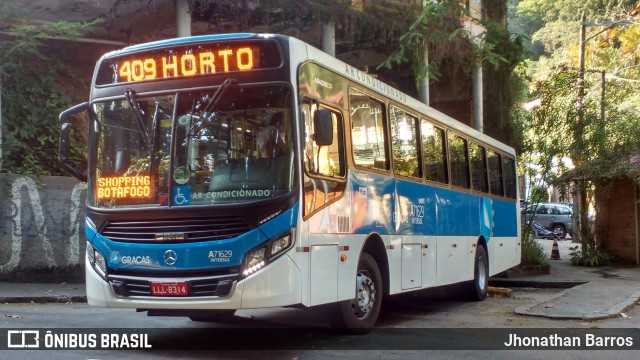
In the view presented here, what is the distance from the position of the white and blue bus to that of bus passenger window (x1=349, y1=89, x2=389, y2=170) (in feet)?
0.23

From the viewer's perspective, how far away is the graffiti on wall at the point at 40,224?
13.4 meters

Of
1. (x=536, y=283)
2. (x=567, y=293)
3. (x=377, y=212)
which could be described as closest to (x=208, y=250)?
→ (x=377, y=212)

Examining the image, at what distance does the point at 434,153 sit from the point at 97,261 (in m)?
5.87

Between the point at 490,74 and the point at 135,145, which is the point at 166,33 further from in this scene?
the point at 135,145

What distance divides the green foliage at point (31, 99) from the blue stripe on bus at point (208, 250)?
25.5 feet

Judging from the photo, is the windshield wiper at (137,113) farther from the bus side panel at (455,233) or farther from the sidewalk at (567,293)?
the sidewalk at (567,293)

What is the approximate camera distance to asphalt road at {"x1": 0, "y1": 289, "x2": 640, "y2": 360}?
751cm

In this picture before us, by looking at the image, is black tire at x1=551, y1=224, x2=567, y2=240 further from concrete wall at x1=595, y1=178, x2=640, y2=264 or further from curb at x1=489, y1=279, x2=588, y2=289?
curb at x1=489, y1=279, x2=588, y2=289

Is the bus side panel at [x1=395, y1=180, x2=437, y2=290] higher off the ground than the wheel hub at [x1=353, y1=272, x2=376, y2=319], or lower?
higher

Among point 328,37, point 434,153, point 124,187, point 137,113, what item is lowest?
point 124,187

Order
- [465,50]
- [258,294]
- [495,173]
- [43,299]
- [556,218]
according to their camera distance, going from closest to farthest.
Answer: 1. [258,294]
2. [43,299]
3. [495,173]
4. [465,50]
5. [556,218]

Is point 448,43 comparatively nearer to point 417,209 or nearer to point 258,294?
point 417,209

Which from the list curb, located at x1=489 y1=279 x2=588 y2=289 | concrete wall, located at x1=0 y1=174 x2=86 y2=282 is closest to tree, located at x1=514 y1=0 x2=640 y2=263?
curb, located at x1=489 y1=279 x2=588 y2=289

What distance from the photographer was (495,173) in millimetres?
15109
